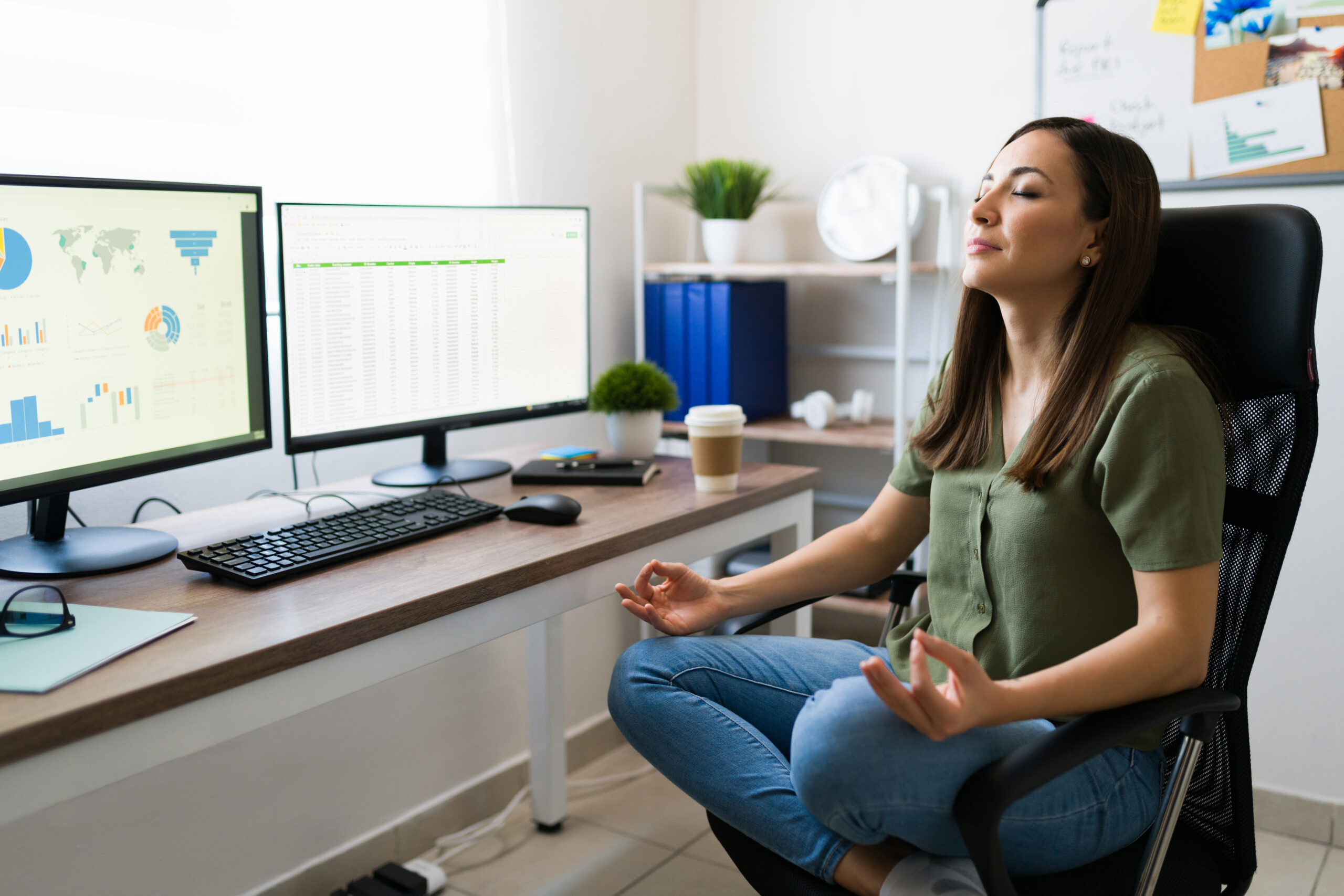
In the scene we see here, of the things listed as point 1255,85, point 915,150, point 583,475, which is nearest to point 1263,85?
point 1255,85

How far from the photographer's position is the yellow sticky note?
80.0 inches

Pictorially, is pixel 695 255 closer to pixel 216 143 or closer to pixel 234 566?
pixel 216 143

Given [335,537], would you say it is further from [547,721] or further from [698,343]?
[698,343]

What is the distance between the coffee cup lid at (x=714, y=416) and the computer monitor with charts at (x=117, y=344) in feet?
2.08

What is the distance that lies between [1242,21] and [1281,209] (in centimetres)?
107

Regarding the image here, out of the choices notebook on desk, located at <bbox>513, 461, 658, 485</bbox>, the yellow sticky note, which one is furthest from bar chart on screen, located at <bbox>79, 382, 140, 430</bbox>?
the yellow sticky note

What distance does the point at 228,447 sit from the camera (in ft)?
4.84

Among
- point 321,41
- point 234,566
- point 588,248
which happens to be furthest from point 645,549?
point 321,41

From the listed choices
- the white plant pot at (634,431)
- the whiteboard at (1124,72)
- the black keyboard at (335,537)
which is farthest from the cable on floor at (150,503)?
the whiteboard at (1124,72)

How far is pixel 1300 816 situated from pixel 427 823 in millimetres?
1712

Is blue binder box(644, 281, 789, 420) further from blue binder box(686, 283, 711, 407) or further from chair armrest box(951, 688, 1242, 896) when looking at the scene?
chair armrest box(951, 688, 1242, 896)

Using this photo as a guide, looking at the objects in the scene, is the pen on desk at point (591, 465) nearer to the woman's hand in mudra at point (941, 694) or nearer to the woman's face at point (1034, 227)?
the woman's face at point (1034, 227)

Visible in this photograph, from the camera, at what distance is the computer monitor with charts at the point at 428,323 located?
1.58 m

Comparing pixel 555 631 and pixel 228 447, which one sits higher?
pixel 228 447
